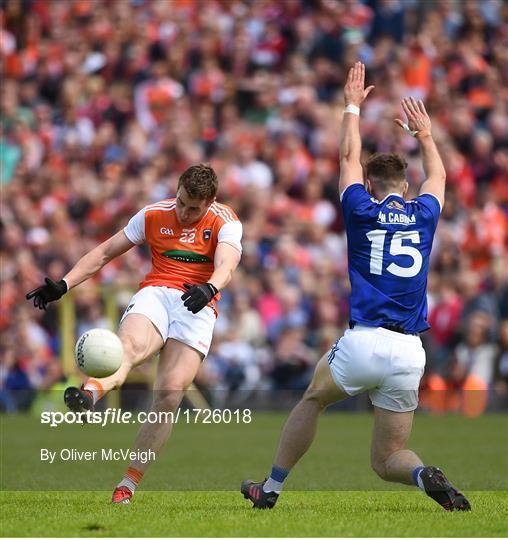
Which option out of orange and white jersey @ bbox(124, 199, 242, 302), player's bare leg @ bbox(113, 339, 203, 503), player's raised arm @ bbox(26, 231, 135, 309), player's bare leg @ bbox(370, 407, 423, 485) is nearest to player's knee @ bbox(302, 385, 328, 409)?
player's bare leg @ bbox(370, 407, 423, 485)

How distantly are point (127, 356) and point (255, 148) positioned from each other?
40.8 feet

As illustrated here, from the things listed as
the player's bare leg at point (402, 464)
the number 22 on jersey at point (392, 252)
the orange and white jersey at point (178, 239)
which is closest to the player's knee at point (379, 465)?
the player's bare leg at point (402, 464)

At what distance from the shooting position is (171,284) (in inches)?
369

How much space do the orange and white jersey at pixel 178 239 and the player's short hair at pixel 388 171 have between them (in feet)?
4.93

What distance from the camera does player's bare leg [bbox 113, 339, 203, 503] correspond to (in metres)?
9.02

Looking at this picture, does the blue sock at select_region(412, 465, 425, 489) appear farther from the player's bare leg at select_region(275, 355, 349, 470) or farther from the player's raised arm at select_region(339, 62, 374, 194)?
the player's raised arm at select_region(339, 62, 374, 194)

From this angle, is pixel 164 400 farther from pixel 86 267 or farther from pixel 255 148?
pixel 255 148

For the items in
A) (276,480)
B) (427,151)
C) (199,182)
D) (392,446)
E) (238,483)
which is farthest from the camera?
(238,483)

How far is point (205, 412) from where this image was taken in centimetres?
1869

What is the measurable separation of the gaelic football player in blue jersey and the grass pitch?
38 cm

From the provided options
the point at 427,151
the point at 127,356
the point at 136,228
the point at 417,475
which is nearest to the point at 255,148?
the point at 136,228

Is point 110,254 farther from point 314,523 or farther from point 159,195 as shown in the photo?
point 159,195

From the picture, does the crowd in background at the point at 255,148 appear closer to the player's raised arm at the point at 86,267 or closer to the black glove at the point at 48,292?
the player's raised arm at the point at 86,267

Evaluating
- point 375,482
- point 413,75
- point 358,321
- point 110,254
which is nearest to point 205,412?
point 413,75
